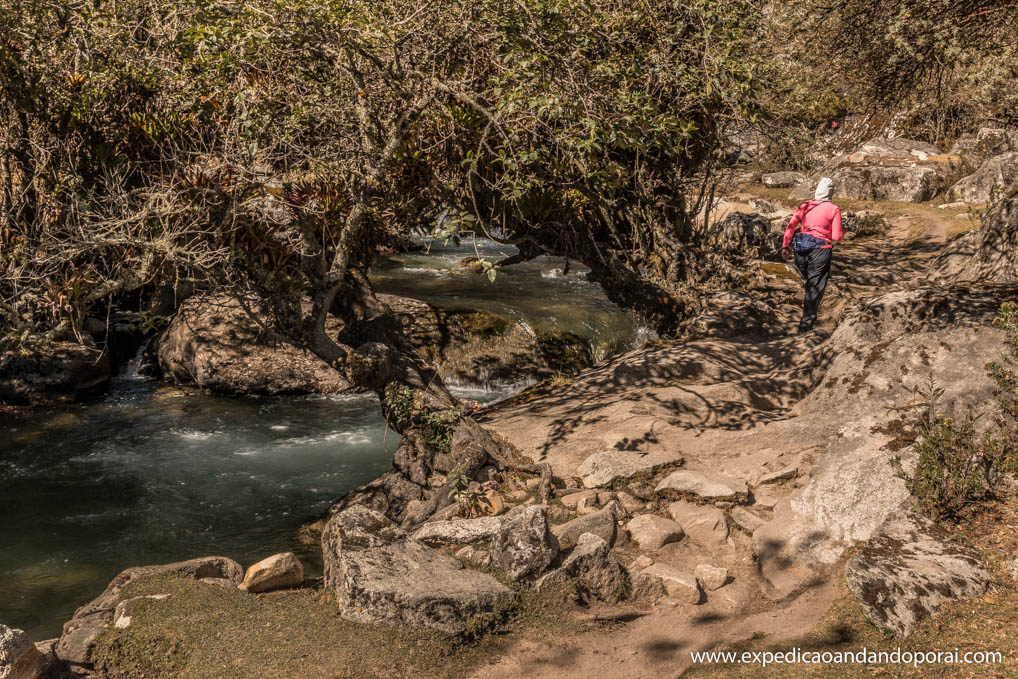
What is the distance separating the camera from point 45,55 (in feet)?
30.2

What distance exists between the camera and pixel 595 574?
6.02 m

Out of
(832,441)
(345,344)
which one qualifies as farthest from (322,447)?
(832,441)

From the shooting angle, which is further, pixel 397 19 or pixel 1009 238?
pixel 1009 238

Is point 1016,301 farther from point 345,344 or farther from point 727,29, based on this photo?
point 345,344

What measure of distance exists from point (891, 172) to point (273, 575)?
1848 centimetres

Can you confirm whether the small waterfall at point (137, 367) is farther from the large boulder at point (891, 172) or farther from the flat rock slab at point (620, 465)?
the large boulder at point (891, 172)

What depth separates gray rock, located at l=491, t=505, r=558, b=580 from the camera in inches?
238

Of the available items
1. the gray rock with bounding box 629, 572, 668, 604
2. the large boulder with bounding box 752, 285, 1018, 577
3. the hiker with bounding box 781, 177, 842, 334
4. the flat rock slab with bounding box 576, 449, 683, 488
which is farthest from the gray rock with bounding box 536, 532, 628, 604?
the hiker with bounding box 781, 177, 842, 334

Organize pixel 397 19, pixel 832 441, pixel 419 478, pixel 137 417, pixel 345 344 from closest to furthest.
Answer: pixel 832 441
pixel 397 19
pixel 419 478
pixel 345 344
pixel 137 417

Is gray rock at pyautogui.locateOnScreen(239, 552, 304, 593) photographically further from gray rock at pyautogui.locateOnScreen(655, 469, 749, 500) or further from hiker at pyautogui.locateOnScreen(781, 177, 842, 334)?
hiker at pyautogui.locateOnScreen(781, 177, 842, 334)

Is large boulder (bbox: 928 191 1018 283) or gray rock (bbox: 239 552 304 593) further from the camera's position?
large boulder (bbox: 928 191 1018 283)

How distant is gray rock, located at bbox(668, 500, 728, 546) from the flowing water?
3931 millimetres

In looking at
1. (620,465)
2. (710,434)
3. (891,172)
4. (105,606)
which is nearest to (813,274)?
(710,434)

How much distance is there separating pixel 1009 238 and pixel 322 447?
33.0 ft
